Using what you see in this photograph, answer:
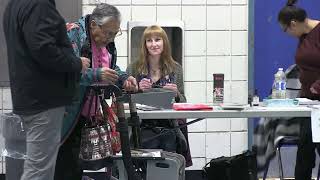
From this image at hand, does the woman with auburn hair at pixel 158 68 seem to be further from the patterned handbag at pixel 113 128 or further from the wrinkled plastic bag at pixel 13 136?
the wrinkled plastic bag at pixel 13 136

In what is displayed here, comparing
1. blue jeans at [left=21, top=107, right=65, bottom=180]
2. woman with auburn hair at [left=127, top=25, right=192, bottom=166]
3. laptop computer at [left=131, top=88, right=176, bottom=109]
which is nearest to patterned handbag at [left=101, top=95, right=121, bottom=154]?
laptop computer at [left=131, top=88, right=176, bottom=109]

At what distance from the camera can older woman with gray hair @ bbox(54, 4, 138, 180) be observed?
126 inches

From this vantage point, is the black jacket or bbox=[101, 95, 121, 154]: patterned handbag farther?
bbox=[101, 95, 121, 154]: patterned handbag

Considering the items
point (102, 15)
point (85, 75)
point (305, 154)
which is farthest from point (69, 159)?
point (305, 154)

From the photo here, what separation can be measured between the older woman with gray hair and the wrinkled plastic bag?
10.0 inches

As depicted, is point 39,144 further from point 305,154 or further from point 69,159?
point 305,154

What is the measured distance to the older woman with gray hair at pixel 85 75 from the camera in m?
3.21

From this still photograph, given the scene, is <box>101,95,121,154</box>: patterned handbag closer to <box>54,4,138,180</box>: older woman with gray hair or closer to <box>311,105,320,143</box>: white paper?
<box>54,4,138,180</box>: older woman with gray hair

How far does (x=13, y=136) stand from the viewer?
3.12 metres

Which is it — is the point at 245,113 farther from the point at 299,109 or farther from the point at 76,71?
the point at 76,71

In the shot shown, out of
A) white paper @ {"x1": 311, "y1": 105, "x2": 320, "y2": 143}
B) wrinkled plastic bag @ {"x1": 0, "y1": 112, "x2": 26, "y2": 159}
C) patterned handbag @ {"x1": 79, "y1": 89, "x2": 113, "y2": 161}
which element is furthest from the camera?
white paper @ {"x1": 311, "y1": 105, "x2": 320, "y2": 143}

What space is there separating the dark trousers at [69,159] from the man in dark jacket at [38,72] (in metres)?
0.29

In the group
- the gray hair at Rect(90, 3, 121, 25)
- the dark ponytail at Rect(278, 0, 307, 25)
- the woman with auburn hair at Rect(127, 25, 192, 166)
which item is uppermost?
the dark ponytail at Rect(278, 0, 307, 25)

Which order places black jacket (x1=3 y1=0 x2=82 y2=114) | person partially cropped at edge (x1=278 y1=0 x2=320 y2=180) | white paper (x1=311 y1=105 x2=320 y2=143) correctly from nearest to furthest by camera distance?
black jacket (x1=3 y1=0 x2=82 y2=114) < white paper (x1=311 y1=105 x2=320 y2=143) < person partially cropped at edge (x1=278 y1=0 x2=320 y2=180)
